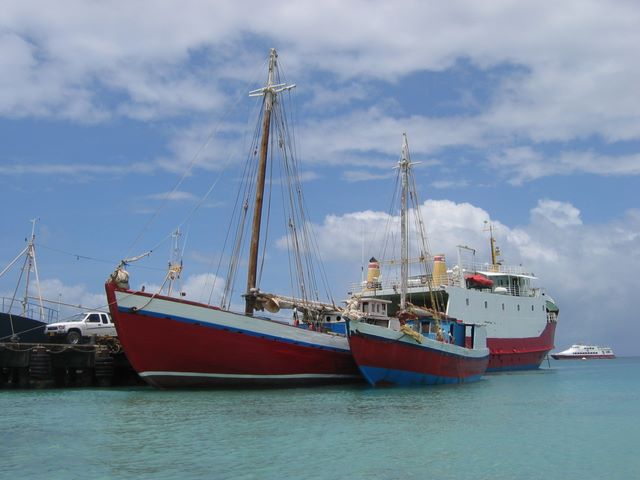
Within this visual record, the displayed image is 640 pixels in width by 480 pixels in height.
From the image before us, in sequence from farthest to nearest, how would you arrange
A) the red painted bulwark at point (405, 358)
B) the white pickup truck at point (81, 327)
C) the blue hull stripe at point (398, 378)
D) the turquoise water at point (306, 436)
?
the white pickup truck at point (81, 327)
the blue hull stripe at point (398, 378)
the red painted bulwark at point (405, 358)
the turquoise water at point (306, 436)

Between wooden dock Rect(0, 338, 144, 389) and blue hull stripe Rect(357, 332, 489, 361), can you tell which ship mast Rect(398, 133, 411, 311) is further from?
wooden dock Rect(0, 338, 144, 389)

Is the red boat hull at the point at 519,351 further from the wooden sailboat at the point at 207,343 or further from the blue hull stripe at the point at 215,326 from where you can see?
the blue hull stripe at the point at 215,326

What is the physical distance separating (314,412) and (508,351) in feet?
106

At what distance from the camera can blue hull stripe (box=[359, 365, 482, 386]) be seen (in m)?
30.2

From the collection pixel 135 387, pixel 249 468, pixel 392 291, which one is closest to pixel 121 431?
pixel 249 468

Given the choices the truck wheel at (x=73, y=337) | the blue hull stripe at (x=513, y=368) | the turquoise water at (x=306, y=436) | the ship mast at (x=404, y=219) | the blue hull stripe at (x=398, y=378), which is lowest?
the turquoise water at (x=306, y=436)

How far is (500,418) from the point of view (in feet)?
68.7

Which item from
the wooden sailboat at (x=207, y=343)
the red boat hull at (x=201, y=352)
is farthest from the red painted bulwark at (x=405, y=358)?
the red boat hull at (x=201, y=352)

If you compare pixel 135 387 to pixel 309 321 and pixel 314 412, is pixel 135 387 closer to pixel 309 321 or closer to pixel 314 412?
pixel 309 321

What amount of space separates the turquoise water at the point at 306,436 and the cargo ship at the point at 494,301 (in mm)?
17893

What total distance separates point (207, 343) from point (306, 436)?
1063 centimetres

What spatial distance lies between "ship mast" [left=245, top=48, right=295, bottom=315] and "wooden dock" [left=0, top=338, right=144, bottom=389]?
686 cm

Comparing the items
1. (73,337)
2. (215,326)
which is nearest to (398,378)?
(215,326)

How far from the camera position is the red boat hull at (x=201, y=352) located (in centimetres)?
2530
